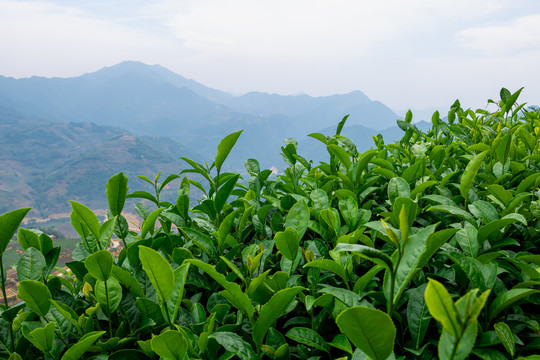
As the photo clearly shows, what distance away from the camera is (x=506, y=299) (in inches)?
36.8

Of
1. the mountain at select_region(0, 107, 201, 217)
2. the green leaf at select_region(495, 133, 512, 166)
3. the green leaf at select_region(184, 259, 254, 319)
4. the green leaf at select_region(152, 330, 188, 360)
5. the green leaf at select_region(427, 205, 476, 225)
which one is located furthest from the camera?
the mountain at select_region(0, 107, 201, 217)

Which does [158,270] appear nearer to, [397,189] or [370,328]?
[370,328]

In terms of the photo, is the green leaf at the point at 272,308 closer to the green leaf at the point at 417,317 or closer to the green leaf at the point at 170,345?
the green leaf at the point at 170,345

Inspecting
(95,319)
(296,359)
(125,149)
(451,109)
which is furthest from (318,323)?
(125,149)

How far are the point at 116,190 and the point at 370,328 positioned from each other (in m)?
0.88

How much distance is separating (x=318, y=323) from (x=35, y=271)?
89 cm

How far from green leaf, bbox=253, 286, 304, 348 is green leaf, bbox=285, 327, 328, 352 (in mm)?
103

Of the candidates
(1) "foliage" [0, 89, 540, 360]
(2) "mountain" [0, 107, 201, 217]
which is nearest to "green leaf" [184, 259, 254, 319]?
(1) "foliage" [0, 89, 540, 360]

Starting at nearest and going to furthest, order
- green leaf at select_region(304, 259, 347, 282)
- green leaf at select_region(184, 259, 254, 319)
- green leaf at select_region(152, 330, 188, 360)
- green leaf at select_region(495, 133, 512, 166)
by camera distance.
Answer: green leaf at select_region(152, 330, 188, 360) < green leaf at select_region(184, 259, 254, 319) < green leaf at select_region(304, 259, 347, 282) < green leaf at select_region(495, 133, 512, 166)

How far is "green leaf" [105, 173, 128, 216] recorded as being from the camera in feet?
3.78

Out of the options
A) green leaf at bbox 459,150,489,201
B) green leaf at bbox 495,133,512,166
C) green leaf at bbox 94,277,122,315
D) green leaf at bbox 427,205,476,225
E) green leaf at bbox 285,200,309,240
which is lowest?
green leaf at bbox 94,277,122,315

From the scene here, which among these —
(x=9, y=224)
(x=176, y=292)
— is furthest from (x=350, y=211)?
(x=9, y=224)

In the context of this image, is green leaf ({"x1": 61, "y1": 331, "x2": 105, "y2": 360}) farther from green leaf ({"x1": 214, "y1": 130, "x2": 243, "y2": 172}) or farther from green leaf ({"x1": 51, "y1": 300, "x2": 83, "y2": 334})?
green leaf ({"x1": 214, "y1": 130, "x2": 243, "y2": 172})

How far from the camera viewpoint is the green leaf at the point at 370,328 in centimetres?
63
